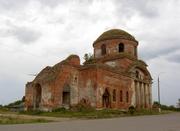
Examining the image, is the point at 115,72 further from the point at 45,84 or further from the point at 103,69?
the point at 45,84

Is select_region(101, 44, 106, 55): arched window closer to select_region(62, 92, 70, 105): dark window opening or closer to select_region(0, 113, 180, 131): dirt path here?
select_region(62, 92, 70, 105): dark window opening

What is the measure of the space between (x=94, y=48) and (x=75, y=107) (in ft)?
45.2

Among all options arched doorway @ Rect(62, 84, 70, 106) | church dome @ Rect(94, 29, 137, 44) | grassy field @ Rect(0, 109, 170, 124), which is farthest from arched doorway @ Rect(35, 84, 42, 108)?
church dome @ Rect(94, 29, 137, 44)

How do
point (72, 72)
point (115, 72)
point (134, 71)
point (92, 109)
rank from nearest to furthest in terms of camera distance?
point (92, 109)
point (72, 72)
point (115, 72)
point (134, 71)

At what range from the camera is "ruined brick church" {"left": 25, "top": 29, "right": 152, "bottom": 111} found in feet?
113

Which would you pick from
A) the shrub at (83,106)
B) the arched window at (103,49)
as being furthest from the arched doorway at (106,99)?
the arched window at (103,49)

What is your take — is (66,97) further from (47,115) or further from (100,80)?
(47,115)

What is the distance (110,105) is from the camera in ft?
123

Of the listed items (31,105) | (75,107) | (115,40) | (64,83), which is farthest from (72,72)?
(115,40)

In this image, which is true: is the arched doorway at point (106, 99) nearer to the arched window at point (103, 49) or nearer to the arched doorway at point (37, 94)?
the arched doorway at point (37, 94)

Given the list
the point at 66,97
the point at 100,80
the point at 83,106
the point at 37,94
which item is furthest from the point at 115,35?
the point at 37,94

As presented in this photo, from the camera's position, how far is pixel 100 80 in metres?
35.8

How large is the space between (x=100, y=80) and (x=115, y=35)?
35.8 feet

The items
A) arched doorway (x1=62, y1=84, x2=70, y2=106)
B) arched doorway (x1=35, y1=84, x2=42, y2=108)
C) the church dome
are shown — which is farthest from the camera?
the church dome
